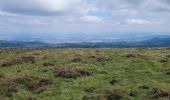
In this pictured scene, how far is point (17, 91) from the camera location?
2198cm

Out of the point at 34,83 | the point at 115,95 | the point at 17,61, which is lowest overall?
the point at 115,95

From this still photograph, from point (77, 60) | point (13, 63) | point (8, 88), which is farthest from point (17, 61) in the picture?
point (8, 88)

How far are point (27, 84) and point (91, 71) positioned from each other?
7.08 meters

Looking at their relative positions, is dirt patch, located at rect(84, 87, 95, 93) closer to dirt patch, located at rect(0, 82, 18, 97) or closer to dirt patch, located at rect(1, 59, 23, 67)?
dirt patch, located at rect(0, 82, 18, 97)

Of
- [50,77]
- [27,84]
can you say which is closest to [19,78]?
[27,84]

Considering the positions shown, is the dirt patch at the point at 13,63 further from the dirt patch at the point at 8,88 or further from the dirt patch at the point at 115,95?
the dirt patch at the point at 115,95

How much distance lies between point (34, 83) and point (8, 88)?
2061 millimetres

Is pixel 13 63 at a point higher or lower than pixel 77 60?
lower

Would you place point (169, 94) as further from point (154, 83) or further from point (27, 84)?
point (27, 84)

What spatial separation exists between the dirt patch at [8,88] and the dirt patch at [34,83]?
0.97 m

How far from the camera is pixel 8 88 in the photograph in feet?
72.9

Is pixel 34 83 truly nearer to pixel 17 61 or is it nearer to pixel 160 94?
pixel 160 94

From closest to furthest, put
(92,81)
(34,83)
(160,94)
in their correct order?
(160,94)
(34,83)
(92,81)

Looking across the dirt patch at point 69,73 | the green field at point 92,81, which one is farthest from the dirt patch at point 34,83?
the dirt patch at point 69,73
